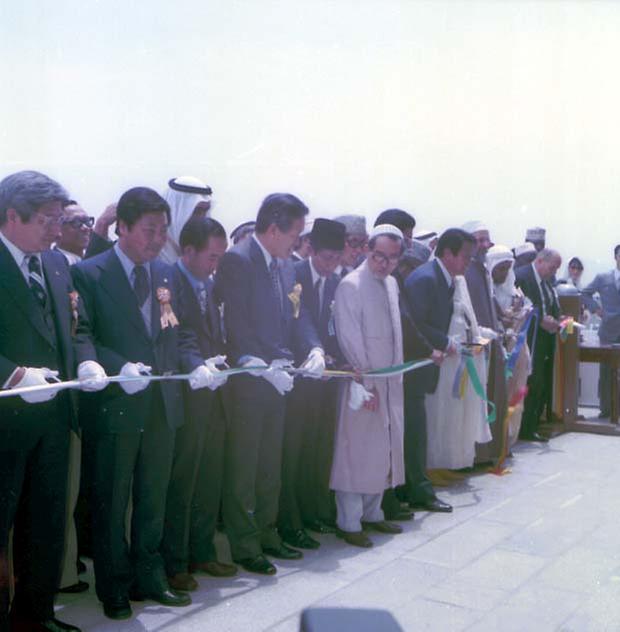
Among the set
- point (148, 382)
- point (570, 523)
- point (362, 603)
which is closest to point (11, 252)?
point (148, 382)

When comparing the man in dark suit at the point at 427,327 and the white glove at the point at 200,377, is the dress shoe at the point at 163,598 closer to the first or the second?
the white glove at the point at 200,377

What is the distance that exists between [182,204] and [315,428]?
4.95ft

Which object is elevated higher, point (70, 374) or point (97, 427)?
point (70, 374)

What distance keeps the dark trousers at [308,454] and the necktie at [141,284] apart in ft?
4.39

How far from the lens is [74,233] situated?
454 cm

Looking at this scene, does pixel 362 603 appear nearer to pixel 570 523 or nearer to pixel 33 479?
pixel 33 479

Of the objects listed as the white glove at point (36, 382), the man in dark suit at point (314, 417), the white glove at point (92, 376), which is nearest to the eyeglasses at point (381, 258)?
the man in dark suit at point (314, 417)

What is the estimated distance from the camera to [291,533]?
195 inches

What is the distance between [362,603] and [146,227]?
6.36 ft

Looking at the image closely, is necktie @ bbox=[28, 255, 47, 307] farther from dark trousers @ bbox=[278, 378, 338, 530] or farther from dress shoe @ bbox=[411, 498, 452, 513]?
dress shoe @ bbox=[411, 498, 452, 513]

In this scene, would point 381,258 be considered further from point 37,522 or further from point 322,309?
point 37,522

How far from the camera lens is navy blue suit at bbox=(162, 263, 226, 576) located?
4.17 metres

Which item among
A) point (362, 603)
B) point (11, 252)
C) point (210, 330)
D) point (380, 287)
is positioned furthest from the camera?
point (380, 287)

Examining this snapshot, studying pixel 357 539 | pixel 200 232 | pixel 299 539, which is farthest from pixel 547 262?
pixel 200 232
